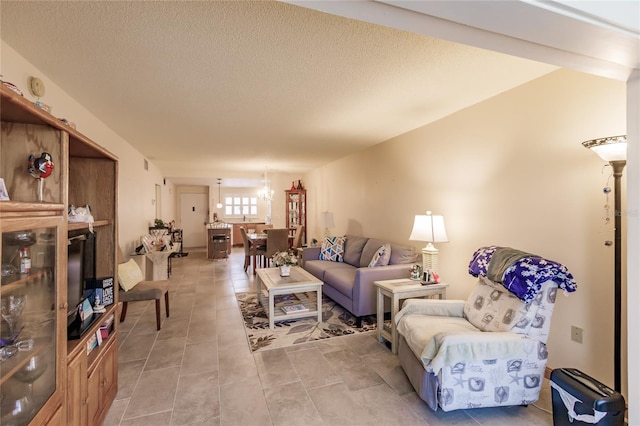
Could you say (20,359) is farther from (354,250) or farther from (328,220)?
(328,220)

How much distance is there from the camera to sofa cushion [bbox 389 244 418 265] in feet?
11.8

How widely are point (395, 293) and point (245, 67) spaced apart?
7.60 ft

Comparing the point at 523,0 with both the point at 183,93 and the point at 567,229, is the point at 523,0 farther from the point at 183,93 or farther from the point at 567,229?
the point at 183,93

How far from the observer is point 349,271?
404 centimetres

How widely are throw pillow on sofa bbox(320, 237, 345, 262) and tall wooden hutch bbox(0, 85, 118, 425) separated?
3520 mm

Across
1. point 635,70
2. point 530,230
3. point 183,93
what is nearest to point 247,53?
point 183,93

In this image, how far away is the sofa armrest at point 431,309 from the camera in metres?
2.40

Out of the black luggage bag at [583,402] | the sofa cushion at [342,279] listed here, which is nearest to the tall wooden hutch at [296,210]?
the sofa cushion at [342,279]

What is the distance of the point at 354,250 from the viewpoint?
4.59 metres

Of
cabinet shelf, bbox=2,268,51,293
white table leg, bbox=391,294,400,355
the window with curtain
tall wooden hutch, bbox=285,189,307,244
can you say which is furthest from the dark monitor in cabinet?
the window with curtain

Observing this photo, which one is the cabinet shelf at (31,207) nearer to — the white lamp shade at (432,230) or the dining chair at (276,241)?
the white lamp shade at (432,230)

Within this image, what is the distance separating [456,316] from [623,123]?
178 cm

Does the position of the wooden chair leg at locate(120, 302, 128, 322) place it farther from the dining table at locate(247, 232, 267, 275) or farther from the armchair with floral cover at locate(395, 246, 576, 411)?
the armchair with floral cover at locate(395, 246, 576, 411)

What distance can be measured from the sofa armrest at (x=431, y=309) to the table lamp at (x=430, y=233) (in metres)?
0.60
